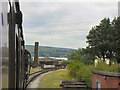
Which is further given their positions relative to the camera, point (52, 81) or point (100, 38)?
point (100, 38)

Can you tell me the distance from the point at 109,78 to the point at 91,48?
1558 centimetres

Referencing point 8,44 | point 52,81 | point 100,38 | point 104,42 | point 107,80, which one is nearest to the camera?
point 8,44

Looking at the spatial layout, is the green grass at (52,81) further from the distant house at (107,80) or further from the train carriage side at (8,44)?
the train carriage side at (8,44)

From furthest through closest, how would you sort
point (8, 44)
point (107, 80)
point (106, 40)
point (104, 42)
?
point (106, 40)
point (104, 42)
point (107, 80)
point (8, 44)

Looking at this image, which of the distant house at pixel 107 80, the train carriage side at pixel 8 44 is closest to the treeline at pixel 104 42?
the distant house at pixel 107 80

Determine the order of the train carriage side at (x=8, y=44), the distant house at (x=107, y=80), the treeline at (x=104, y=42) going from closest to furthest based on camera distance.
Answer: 1. the train carriage side at (x=8, y=44)
2. the distant house at (x=107, y=80)
3. the treeline at (x=104, y=42)

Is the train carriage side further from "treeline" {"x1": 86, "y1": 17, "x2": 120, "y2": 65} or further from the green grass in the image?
"treeline" {"x1": 86, "y1": 17, "x2": 120, "y2": 65}

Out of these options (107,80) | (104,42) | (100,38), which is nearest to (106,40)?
(104,42)

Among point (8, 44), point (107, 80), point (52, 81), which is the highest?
point (8, 44)

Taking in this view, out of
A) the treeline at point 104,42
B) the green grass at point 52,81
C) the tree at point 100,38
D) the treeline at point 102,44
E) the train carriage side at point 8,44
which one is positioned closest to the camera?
the train carriage side at point 8,44

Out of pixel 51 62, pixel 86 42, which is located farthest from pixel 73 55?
pixel 51 62

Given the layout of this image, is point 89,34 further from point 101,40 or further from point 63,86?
point 63,86

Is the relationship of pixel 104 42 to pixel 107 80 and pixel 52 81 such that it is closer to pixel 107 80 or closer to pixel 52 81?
pixel 52 81

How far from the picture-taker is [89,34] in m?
27.3
